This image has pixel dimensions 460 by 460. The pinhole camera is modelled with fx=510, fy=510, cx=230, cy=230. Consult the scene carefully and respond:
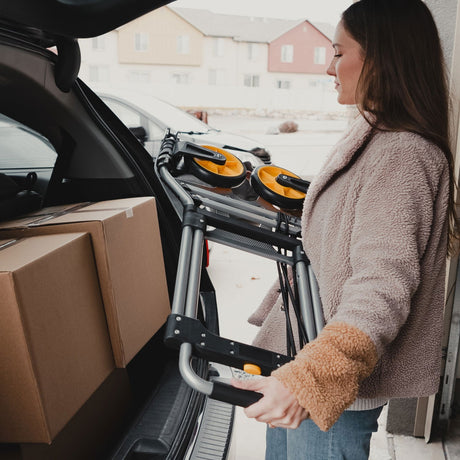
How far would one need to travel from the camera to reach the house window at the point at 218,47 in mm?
38875

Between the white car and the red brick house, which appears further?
the red brick house

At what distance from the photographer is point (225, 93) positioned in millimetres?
32125

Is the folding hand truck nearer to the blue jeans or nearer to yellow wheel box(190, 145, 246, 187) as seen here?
yellow wheel box(190, 145, 246, 187)

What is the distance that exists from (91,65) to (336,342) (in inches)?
1445

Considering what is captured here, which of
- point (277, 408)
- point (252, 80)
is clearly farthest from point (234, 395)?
point (252, 80)

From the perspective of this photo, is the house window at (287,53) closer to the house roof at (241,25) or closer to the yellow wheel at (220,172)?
the house roof at (241,25)

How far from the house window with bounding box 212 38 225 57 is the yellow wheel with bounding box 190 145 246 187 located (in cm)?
3915

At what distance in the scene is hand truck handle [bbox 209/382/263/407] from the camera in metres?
0.86

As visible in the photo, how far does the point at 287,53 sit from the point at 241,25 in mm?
5401

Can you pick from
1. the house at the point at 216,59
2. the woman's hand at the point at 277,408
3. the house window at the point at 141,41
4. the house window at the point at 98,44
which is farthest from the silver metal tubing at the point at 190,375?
the house window at the point at 141,41

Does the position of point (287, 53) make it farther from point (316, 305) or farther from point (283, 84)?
point (316, 305)

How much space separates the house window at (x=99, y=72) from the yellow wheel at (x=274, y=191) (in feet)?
114

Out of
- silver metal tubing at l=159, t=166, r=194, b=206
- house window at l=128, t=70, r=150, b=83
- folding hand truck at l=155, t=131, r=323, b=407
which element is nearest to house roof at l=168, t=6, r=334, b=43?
house window at l=128, t=70, r=150, b=83

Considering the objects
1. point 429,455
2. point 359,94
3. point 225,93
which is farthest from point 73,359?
point 225,93
